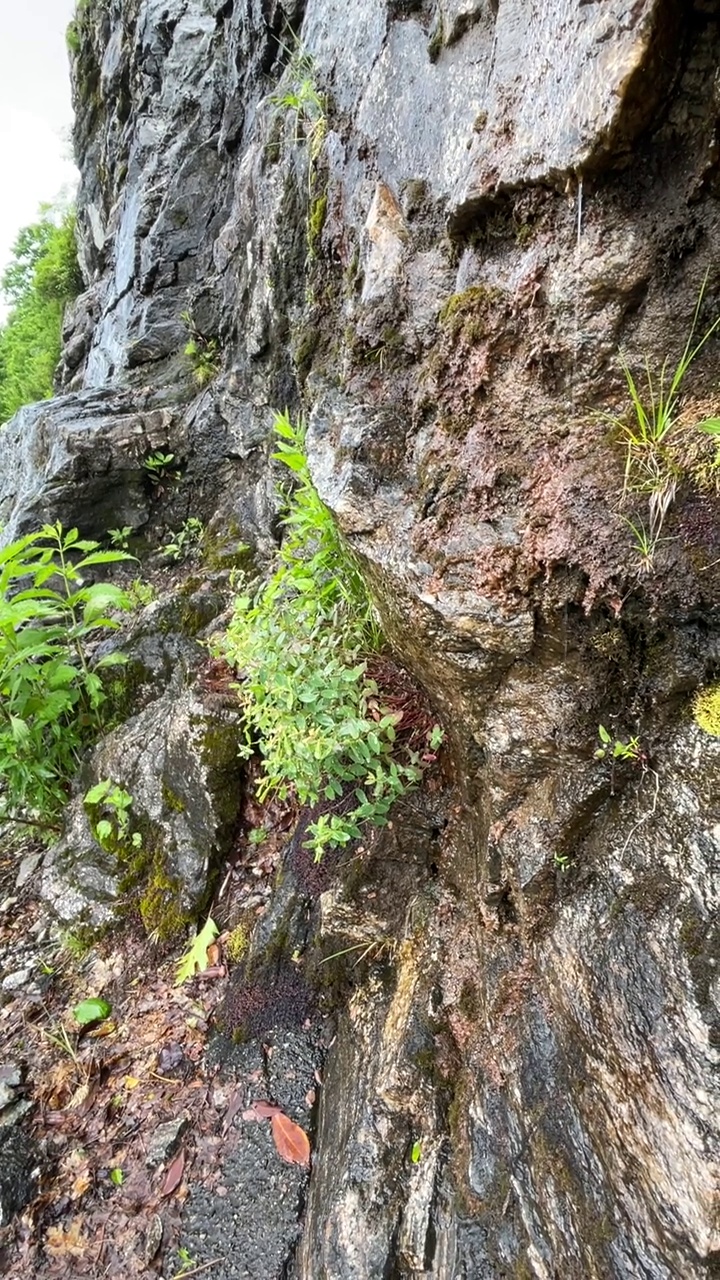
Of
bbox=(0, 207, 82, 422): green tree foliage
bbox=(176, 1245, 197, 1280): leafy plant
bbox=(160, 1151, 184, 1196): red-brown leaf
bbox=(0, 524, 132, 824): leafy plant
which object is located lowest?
bbox=(176, 1245, 197, 1280): leafy plant

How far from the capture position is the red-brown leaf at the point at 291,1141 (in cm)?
282

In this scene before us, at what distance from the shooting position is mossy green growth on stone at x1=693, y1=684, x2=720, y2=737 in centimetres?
181

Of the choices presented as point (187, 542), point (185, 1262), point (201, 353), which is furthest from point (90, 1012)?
point (201, 353)

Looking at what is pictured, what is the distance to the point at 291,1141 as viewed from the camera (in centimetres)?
287

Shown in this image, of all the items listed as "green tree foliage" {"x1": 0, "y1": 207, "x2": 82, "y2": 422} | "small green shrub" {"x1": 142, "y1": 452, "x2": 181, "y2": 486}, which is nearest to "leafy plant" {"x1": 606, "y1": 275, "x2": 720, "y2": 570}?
"small green shrub" {"x1": 142, "y1": 452, "x2": 181, "y2": 486}

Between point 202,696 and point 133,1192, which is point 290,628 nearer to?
point 202,696

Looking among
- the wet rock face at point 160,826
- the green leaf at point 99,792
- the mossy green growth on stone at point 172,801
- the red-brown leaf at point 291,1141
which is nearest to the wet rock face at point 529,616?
the red-brown leaf at point 291,1141

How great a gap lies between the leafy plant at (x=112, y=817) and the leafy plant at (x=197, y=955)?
81cm

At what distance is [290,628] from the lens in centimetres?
298

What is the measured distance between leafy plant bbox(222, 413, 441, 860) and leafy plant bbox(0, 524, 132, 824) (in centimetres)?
173

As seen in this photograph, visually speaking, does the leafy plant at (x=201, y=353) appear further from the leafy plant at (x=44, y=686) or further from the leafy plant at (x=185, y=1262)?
the leafy plant at (x=185, y=1262)

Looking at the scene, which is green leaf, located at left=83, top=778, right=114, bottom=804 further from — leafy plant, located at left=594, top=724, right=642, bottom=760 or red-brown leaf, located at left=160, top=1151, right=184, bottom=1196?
leafy plant, located at left=594, top=724, right=642, bottom=760

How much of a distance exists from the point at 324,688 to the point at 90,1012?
8.75ft

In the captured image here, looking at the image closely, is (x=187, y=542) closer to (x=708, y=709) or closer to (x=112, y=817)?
(x=112, y=817)
